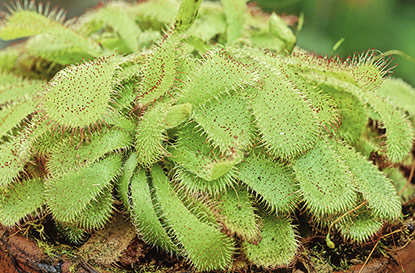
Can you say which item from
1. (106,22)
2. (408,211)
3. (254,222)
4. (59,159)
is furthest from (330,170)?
(106,22)

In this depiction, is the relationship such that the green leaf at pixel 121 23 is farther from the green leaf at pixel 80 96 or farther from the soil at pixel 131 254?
the soil at pixel 131 254

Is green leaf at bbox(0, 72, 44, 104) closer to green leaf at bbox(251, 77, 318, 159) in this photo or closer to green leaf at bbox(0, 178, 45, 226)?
green leaf at bbox(0, 178, 45, 226)

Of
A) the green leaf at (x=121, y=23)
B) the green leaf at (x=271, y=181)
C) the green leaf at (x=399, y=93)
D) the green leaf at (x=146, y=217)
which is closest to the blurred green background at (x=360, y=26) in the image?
the green leaf at (x=399, y=93)

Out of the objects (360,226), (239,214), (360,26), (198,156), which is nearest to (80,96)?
(198,156)

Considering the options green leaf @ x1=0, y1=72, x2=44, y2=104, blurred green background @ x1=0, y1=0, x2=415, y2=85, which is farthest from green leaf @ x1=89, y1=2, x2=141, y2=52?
blurred green background @ x1=0, y1=0, x2=415, y2=85

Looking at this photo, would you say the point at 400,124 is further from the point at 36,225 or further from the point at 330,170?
the point at 36,225

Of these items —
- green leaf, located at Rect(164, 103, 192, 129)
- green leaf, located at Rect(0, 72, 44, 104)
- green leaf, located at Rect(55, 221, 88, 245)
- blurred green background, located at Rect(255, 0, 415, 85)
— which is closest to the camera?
green leaf, located at Rect(164, 103, 192, 129)
